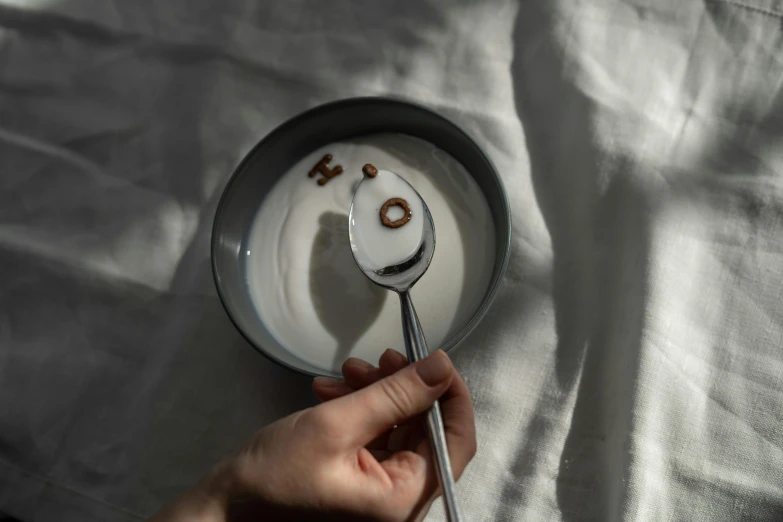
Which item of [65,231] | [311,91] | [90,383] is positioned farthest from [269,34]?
[90,383]

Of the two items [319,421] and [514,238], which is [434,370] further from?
[514,238]

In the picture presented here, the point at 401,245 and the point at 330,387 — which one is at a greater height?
the point at 401,245

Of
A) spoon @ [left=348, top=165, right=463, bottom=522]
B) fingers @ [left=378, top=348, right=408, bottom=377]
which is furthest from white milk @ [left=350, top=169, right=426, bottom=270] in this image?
fingers @ [left=378, top=348, right=408, bottom=377]

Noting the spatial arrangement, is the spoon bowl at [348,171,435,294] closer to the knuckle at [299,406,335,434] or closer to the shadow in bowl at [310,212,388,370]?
the shadow in bowl at [310,212,388,370]

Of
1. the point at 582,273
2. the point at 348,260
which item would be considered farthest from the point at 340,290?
the point at 582,273

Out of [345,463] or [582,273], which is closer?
[345,463]

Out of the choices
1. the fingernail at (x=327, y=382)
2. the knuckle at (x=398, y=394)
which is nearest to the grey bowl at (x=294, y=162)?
the fingernail at (x=327, y=382)

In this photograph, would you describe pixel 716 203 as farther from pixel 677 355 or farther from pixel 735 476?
pixel 735 476
